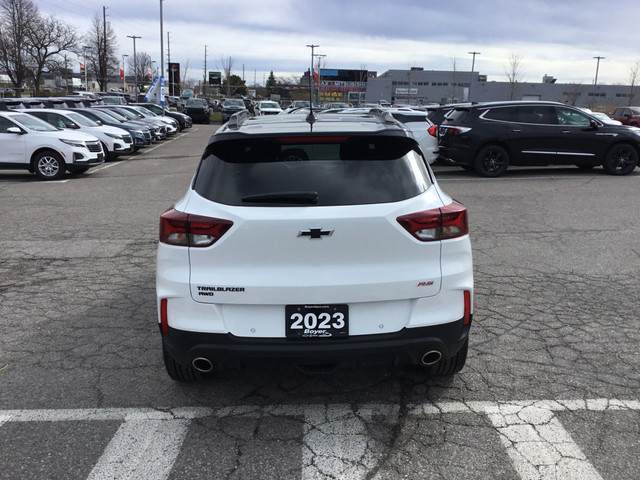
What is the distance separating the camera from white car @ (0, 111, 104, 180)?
→ 1373 centimetres

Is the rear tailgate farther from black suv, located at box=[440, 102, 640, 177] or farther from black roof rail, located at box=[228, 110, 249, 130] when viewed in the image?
black suv, located at box=[440, 102, 640, 177]

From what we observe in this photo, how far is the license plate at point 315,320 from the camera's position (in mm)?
3100

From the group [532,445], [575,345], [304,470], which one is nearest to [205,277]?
[304,470]

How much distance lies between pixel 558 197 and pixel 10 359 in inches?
401

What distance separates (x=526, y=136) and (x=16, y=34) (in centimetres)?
5147

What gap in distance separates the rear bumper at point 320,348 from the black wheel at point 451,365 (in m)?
0.51

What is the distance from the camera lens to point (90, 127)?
17.5 meters

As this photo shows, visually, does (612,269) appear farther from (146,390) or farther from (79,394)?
(79,394)

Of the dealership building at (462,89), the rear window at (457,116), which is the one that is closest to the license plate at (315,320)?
the rear window at (457,116)

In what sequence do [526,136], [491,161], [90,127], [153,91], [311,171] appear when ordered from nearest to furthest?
[311,171]
[526,136]
[491,161]
[90,127]
[153,91]

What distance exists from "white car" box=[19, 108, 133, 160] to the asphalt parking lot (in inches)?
448

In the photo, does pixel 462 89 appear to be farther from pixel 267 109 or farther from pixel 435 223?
pixel 435 223

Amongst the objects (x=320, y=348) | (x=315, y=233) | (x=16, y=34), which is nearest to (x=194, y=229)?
(x=315, y=233)

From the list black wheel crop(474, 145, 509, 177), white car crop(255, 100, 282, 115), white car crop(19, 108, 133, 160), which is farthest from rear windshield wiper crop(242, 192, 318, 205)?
white car crop(255, 100, 282, 115)
